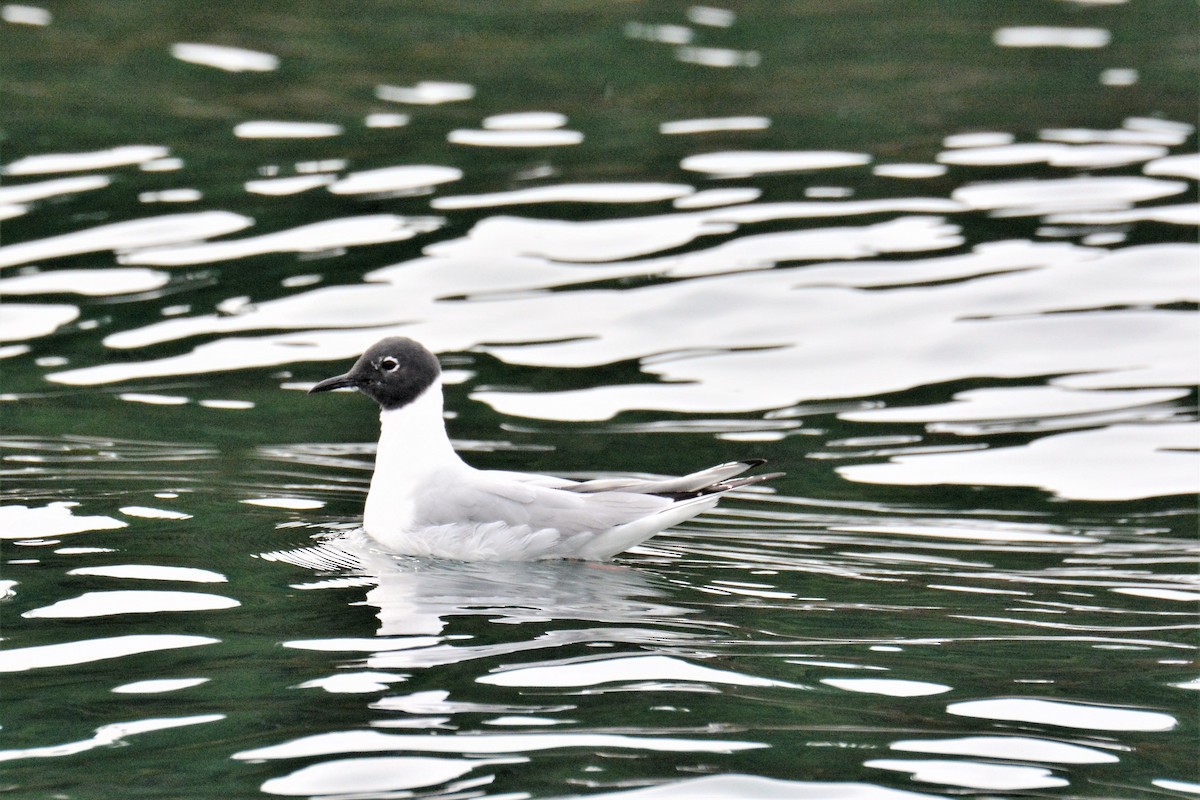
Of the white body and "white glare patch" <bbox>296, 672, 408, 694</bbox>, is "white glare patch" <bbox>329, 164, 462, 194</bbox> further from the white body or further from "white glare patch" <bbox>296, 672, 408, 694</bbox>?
"white glare patch" <bbox>296, 672, 408, 694</bbox>

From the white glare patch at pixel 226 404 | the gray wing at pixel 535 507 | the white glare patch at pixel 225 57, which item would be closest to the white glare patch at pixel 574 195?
the white glare patch at pixel 226 404

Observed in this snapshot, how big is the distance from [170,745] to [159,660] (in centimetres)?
113

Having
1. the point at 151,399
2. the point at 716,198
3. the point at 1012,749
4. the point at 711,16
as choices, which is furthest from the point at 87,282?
the point at 711,16

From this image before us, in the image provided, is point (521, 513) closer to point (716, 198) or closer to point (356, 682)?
point (356, 682)

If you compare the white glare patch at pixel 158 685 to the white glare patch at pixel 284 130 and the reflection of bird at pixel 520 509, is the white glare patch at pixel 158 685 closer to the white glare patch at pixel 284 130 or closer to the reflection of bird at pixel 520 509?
the reflection of bird at pixel 520 509

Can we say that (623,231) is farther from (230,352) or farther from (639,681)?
(639,681)

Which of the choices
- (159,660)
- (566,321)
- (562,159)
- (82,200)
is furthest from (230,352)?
(159,660)

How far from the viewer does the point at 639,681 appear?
7543 mm

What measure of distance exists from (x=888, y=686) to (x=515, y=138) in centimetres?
1287

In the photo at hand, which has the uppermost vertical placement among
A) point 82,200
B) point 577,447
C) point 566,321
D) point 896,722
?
point 82,200

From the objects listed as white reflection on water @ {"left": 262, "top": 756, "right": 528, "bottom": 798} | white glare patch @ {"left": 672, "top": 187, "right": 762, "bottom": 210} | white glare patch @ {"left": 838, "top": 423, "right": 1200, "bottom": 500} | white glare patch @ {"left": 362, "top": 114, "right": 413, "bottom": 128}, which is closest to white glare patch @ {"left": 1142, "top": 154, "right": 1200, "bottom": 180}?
white glare patch @ {"left": 672, "top": 187, "right": 762, "bottom": 210}

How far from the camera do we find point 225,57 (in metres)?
22.4

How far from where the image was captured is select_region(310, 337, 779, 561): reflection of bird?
392 inches

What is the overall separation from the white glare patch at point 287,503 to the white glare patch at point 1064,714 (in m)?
4.95
